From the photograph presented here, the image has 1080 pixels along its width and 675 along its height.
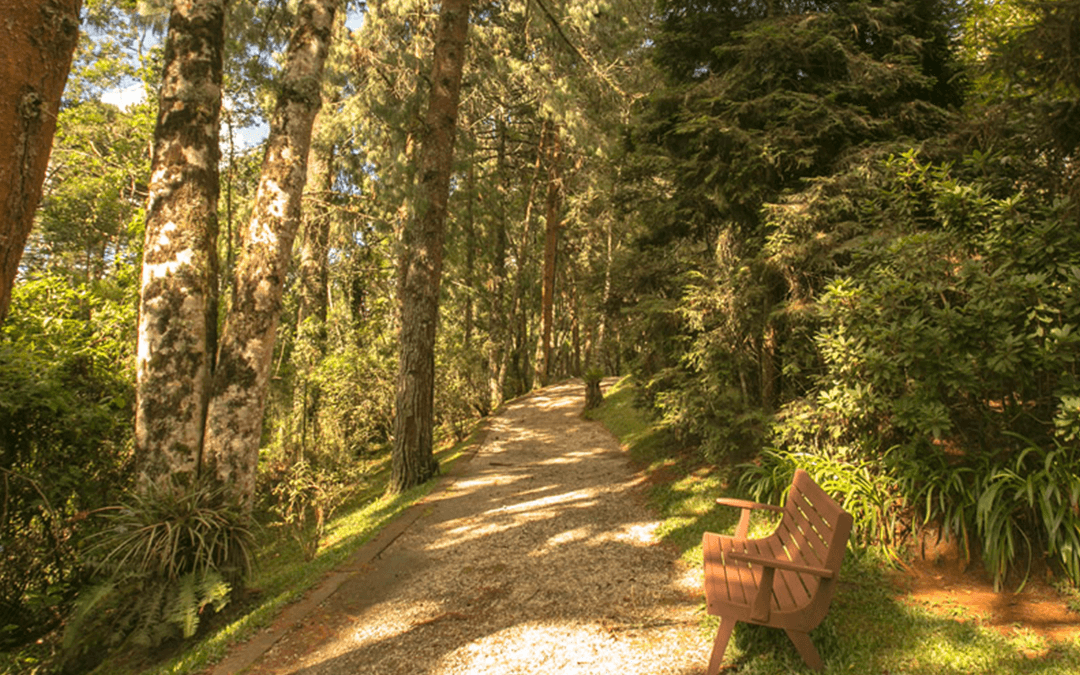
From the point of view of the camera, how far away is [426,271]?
8820 millimetres

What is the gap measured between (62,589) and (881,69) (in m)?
9.74

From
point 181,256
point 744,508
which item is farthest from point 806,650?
point 181,256

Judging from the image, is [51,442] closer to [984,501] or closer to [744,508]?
[744,508]

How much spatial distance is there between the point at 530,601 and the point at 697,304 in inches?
159

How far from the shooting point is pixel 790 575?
3.49 meters

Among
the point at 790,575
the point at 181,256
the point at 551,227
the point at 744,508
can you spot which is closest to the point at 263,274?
the point at 181,256

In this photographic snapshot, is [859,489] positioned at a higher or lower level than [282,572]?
higher

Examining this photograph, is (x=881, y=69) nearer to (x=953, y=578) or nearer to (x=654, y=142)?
(x=654, y=142)

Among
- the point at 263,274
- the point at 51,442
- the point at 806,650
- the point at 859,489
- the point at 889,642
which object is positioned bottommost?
the point at 889,642

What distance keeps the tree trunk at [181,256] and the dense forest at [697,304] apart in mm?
22

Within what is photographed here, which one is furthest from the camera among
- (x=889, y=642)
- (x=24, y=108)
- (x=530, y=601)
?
(x=530, y=601)

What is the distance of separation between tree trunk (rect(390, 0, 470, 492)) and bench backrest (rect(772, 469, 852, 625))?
586 cm

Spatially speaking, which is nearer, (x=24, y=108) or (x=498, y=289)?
(x=24, y=108)

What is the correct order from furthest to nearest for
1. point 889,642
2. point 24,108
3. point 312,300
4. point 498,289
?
point 498,289 < point 312,300 < point 889,642 < point 24,108
